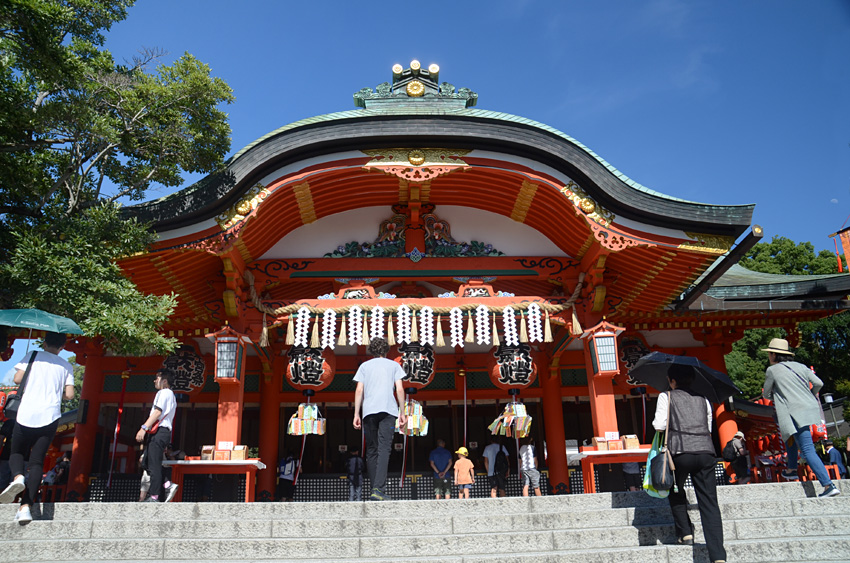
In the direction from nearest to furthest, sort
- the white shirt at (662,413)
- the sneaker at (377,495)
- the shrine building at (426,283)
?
the white shirt at (662,413), the sneaker at (377,495), the shrine building at (426,283)

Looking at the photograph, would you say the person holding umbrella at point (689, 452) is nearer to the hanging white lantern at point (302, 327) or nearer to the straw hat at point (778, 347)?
the straw hat at point (778, 347)

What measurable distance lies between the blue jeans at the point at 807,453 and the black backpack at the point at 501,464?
19.0 feet

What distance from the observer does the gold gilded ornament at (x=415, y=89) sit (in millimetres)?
11195

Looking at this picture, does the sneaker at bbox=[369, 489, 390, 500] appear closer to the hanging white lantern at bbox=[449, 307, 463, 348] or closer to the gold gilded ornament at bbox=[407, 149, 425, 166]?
the hanging white lantern at bbox=[449, 307, 463, 348]

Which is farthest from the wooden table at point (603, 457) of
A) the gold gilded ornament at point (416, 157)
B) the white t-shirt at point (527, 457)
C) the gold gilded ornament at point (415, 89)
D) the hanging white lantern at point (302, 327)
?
the gold gilded ornament at point (415, 89)

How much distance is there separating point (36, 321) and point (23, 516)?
1.74 metres

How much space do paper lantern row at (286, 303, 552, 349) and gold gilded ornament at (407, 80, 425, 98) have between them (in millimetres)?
3818

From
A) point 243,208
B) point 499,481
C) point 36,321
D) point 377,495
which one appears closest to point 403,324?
point 243,208

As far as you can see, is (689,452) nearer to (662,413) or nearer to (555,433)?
(662,413)

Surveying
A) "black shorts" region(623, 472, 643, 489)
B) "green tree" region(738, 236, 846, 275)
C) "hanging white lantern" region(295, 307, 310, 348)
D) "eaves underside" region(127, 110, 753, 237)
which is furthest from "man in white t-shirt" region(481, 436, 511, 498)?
"green tree" region(738, 236, 846, 275)

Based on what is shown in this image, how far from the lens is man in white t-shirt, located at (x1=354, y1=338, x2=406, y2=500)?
20.9 ft

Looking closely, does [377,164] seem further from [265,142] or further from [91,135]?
[91,135]

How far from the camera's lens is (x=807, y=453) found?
21.0 feet

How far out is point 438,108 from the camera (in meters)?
10.7
